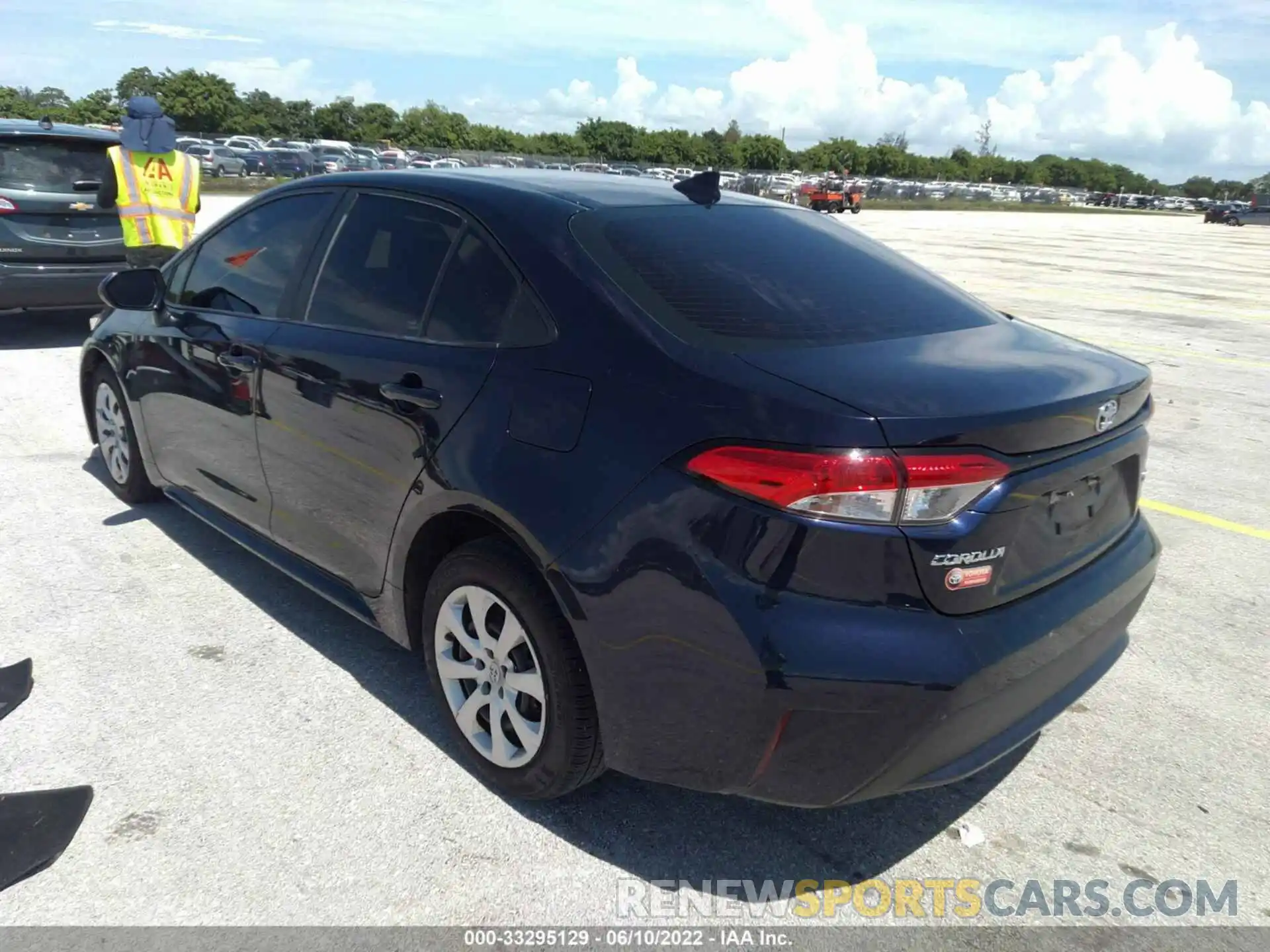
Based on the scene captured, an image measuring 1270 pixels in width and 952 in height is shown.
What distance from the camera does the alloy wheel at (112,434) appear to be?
187 inches

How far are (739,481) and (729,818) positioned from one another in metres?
1.15

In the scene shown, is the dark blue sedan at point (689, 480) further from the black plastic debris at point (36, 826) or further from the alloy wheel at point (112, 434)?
the alloy wheel at point (112, 434)

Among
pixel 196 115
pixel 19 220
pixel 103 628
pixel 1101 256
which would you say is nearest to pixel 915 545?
pixel 103 628

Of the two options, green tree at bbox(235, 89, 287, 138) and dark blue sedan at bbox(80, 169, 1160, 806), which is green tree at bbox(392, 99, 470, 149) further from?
dark blue sedan at bbox(80, 169, 1160, 806)

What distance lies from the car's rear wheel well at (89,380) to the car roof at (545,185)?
83.6 inches

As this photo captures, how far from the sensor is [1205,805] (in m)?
2.81

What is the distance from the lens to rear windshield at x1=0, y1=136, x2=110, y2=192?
781 centimetres

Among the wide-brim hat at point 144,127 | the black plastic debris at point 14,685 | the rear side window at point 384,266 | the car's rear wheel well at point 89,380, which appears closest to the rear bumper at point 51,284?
the wide-brim hat at point 144,127

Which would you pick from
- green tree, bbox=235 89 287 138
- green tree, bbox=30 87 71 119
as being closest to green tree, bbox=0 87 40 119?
green tree, bbox=30 87 71 119

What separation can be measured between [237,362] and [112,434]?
171cm

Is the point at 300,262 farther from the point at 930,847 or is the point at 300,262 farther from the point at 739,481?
the point at 930,847

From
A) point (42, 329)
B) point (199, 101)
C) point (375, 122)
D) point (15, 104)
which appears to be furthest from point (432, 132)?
point (42, 329)

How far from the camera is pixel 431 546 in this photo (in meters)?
2.91

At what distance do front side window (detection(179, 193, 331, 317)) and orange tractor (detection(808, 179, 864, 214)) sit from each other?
131 feet
